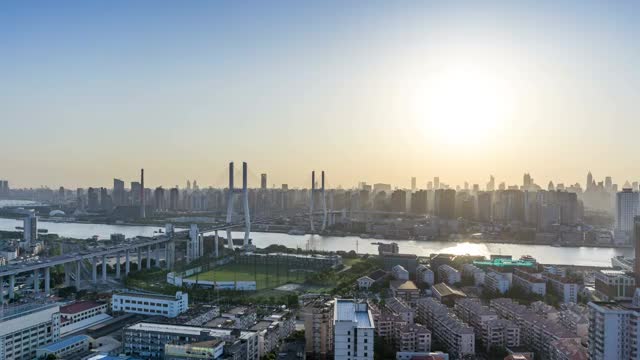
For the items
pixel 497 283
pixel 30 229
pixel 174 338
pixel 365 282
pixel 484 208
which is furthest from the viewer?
pixel 484 208

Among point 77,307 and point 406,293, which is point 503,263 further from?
point 77,307

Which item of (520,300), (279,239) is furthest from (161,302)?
(279,239)

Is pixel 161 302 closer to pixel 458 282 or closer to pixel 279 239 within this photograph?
pixel 458 282

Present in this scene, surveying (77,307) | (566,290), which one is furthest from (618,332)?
(77,307)

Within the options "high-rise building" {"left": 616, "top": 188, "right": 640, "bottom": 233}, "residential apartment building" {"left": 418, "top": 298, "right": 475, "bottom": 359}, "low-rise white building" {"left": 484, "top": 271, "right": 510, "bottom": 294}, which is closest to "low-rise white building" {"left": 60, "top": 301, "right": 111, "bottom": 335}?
"residential apartment building" {"left": 418, "top": 298, "right": 475, "bottom": 359}

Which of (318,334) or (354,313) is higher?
(354,313)

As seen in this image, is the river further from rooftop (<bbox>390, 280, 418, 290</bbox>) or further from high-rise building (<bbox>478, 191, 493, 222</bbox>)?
rooftop (<bbox>390, 280, 418, 290</bbox>)

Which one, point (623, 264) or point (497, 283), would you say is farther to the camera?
point (623, 264)
